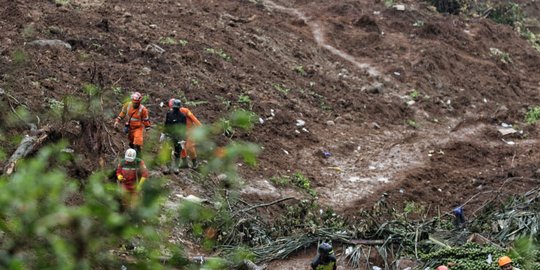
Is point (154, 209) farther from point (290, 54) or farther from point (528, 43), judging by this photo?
point (528, 43)

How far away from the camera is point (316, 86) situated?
1401 centimetres

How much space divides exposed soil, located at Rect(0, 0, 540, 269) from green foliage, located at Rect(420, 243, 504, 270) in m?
1.42

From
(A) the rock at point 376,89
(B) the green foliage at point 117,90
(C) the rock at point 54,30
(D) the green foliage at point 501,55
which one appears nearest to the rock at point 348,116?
(A) the rock at point 376,89

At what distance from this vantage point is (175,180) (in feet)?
28.3

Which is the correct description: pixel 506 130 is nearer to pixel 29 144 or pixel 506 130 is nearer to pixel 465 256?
pixel 465 256

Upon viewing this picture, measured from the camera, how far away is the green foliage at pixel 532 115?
14623mm

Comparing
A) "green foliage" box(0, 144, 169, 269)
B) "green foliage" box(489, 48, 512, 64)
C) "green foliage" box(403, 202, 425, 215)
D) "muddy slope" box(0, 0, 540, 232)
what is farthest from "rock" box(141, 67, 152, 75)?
"green foliage" box(489, 48, 512, 64)

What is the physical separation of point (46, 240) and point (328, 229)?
6.09 metres

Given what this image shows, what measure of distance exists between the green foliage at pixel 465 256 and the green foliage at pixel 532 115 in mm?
8446

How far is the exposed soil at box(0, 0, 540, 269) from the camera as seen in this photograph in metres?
10.2

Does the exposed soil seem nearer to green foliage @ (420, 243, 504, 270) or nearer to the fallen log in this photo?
the fallen log

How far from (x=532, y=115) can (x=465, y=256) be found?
358 inches

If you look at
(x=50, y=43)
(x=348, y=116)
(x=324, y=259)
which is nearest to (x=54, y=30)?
(x=50, y=43)

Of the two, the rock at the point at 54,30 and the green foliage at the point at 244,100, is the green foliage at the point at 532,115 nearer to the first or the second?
the green foliage at the point at 244,100
